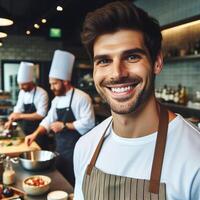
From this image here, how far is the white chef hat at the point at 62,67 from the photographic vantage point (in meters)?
3.63

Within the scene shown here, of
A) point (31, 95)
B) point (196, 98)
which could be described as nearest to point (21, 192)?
point (196, 98)

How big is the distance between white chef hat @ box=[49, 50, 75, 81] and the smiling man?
2.47 m

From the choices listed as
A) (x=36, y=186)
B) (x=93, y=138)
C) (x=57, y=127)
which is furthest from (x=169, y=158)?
(x=57, y=127)

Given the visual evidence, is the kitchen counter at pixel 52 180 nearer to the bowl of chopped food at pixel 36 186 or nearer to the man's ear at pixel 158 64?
the bowl of chopped food at pixel 36 186

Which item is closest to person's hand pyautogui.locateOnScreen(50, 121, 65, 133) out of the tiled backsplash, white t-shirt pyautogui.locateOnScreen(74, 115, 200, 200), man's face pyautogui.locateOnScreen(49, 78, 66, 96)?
man's face pyautogui.locateOnScreen(49, 78, 66, 96)

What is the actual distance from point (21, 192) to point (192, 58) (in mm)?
2789

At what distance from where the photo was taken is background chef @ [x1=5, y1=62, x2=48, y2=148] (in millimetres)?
4664

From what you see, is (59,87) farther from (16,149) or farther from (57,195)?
(57,195)

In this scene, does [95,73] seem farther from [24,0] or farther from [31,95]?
[24,0]

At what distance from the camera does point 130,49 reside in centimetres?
104

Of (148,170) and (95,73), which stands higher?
(95,73)

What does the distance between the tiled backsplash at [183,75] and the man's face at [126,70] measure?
315 cm

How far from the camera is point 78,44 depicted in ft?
26.1

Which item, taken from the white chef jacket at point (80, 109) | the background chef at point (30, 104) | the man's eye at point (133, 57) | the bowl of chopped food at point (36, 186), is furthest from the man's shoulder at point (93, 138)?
the background chef at point (30, 104)
